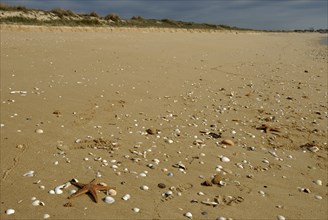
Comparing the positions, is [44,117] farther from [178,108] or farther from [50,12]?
[50,12]

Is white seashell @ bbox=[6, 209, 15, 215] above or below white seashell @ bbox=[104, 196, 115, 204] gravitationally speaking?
below

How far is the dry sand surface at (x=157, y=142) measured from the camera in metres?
4.12

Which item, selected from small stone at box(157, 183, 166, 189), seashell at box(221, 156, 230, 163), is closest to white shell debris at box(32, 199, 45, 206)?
small stone at box(157, 183, 166, 189)

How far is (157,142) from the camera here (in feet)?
19.8

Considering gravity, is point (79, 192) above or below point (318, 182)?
above

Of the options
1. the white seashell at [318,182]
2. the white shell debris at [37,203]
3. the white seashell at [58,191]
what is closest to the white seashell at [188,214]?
the white seashell at [58,191]

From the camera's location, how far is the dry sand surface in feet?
13.5

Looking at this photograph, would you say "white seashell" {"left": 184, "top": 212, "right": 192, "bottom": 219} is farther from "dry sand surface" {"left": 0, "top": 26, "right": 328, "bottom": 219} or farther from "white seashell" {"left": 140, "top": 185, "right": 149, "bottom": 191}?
"white seashell" {"left": 140, "top": 185, "right": 149, "bottom": 191}

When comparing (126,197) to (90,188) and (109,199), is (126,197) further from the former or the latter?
(90,188)

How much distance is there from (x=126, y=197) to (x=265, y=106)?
600cm

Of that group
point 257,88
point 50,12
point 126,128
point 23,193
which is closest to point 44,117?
point 126,128

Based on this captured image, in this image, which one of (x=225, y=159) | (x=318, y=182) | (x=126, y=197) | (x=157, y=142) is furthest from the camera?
(x=157, y=142)

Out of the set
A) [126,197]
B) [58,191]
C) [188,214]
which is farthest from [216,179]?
[58,191]

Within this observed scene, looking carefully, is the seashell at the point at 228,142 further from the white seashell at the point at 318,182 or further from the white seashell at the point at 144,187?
the white seashell at the point at 144,187
